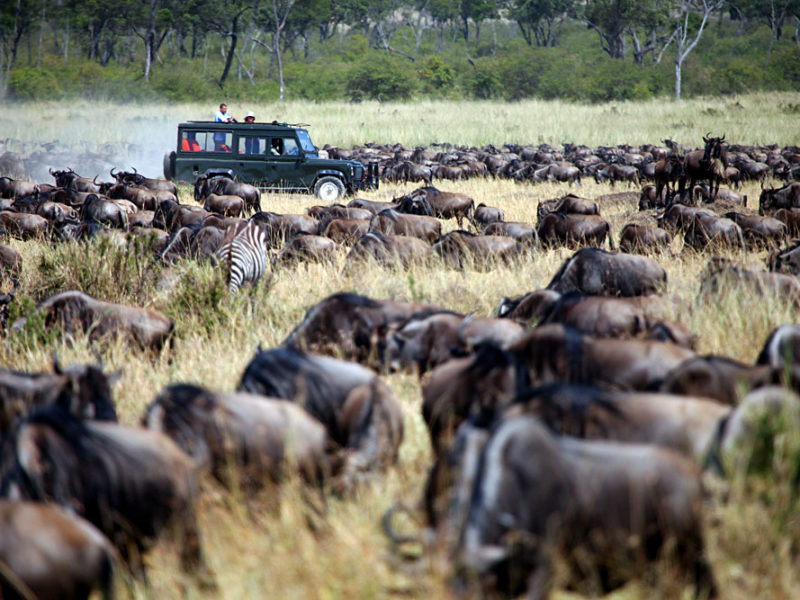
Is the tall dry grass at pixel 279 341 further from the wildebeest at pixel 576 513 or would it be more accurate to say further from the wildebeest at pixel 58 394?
the wildebeest at pixel 58 394

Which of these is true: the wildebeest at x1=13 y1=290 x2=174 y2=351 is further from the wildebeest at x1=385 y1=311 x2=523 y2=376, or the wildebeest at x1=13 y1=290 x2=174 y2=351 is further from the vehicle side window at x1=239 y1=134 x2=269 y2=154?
the vehicle side window at x1=239 y1=134 x2=269 y2=154

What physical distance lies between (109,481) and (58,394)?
3.45 ft

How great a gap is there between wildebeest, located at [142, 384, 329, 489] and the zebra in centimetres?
374

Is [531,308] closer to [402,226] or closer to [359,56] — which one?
[402,226]

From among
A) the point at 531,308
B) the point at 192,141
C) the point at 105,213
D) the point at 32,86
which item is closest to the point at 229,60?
the point at 32,86

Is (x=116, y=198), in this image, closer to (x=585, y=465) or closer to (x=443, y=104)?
(x=585, y=465)

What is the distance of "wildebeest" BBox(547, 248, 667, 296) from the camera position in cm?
650

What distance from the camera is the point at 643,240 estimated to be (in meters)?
9.02

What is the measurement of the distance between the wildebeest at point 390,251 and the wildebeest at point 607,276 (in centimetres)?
182

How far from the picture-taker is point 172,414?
3156 millimetres

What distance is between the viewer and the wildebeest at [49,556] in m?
2.29

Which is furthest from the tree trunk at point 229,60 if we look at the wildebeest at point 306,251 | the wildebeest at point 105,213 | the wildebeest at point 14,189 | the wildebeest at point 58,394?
the wildebeest at point 58,394

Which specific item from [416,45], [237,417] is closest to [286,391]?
[237,417]

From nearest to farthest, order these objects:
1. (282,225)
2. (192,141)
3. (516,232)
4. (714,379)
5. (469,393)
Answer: (714,379) < (469,393) < (516,232) < (282,225) < (192,141)
